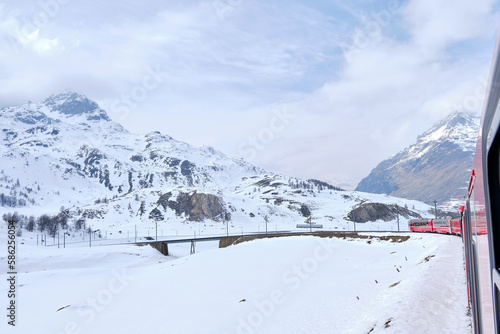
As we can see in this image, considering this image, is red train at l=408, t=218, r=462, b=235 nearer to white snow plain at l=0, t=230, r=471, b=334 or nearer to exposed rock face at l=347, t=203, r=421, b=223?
white snow plain at l=0, t=230, r=471, b=334

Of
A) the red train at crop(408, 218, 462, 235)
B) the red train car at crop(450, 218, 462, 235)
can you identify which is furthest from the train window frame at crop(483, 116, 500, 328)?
the red train car at crop(450, 218, 462, 235)

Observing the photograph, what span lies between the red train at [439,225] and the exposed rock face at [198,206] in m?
107

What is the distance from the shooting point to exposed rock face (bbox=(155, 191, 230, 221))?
169375 millimetres

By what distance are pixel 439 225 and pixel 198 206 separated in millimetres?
133308

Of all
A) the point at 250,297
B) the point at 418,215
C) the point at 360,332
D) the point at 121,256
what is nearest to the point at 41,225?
the point at 121,256

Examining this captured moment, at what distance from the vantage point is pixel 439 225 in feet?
173

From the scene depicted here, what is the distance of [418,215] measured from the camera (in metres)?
172

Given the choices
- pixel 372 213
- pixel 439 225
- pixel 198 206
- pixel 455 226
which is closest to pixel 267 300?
pixel 455 226

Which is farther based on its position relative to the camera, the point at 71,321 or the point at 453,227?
the point at 453,227

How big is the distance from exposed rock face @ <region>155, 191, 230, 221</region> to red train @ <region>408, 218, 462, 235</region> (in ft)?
352

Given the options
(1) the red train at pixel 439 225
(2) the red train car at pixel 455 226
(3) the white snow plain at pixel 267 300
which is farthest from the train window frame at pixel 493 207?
(2) the red train car at pixel 455 226

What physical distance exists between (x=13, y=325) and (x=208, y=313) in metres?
11.4

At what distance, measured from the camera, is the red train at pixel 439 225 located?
4103 centimetres

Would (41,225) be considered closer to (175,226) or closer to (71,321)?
(175,226)
